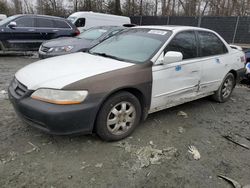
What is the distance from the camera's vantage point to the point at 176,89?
3.58 meters

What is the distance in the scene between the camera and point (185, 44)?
12.4ft

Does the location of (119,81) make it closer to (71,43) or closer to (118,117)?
(118,117)

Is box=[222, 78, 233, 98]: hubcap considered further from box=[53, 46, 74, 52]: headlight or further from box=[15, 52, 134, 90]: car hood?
box=[53, 46, 74, 52]: headlight

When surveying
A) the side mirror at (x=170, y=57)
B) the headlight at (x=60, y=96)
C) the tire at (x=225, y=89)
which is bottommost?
the tire at (x=225, y=89)

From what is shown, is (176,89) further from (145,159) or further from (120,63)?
(145,159)

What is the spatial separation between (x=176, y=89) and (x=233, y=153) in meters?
1.21

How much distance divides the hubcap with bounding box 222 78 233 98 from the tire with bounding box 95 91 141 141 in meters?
2.48

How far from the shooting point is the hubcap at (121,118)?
9.66 feet

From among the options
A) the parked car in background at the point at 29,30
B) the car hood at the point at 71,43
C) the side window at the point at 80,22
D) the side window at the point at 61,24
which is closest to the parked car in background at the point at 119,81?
the car hood at the point at 71,43

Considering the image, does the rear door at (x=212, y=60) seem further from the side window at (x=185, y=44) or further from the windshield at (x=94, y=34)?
the windshield at (x=94, y=34)

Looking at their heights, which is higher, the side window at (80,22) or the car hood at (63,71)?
the side window at (80,22)

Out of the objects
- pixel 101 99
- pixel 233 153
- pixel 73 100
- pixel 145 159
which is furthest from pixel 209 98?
pixel 73 100

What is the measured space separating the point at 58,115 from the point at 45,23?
27.4 feet

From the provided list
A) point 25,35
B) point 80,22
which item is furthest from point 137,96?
point 80,22
